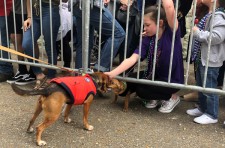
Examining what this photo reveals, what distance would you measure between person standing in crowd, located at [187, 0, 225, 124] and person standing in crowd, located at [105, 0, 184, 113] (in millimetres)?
228

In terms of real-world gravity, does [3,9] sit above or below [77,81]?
above

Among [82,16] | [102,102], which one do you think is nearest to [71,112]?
[102,102]

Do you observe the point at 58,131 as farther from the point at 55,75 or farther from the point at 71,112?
the point at 55,75

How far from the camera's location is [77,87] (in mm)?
3426

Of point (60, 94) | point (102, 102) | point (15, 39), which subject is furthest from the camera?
point (15, 39)

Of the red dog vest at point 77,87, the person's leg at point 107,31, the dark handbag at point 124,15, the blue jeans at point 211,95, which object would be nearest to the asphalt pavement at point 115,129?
the blue jeans at point 211,95

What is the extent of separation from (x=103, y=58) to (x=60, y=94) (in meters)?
1.17

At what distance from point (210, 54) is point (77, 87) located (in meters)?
1.54

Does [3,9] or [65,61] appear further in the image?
[65,61]

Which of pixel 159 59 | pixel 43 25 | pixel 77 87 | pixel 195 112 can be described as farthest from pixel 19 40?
pixel 195 112

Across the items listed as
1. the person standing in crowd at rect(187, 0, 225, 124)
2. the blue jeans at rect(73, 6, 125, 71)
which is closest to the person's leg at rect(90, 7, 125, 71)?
the blue jeans at rect(73, 6, 125, 71)

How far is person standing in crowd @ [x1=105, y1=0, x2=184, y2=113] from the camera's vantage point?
397 cm

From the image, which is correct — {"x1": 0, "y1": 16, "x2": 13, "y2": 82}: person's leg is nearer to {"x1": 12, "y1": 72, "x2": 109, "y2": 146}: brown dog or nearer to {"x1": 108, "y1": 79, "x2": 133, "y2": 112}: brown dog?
{"x1": 12, "y1": 72, "x2": 109, "y2": 146}: brown dog

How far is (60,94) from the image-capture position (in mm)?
3336
